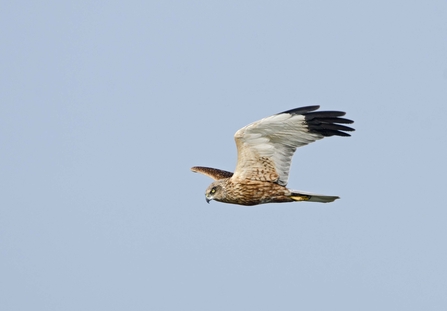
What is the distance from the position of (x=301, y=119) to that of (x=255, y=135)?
891 mm

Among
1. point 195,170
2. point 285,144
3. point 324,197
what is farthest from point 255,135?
point 195,170

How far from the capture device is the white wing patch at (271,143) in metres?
17.9

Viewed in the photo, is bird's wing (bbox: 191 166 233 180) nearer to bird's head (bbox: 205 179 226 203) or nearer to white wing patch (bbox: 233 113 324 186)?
bird's head (bbox: 205 179 226 203)

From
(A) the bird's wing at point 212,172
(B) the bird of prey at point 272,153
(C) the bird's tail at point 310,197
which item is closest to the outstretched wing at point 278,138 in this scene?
(B) the bird of prey at point 272,153

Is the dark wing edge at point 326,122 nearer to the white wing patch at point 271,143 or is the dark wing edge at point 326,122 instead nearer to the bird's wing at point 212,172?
the white wing patch at point 271,143

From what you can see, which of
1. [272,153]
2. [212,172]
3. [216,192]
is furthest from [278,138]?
[212,172]

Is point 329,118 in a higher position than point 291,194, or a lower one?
higher

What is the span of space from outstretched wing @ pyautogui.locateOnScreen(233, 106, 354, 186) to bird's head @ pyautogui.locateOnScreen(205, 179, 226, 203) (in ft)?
1.13

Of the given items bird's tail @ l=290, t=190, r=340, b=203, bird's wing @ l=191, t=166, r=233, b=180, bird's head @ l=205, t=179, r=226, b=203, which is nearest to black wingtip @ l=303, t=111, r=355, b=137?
bird's tail @ l=290, t=190, r=340, b=203

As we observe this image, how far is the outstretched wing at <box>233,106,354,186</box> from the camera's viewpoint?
18.0 metres

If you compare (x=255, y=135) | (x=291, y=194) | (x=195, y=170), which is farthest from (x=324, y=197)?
(x=195, y=170)

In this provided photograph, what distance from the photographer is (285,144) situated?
1848cm

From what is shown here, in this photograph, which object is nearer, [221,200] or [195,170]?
[221,200]

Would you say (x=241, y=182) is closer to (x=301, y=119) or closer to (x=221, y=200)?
(x=221, y=200)
